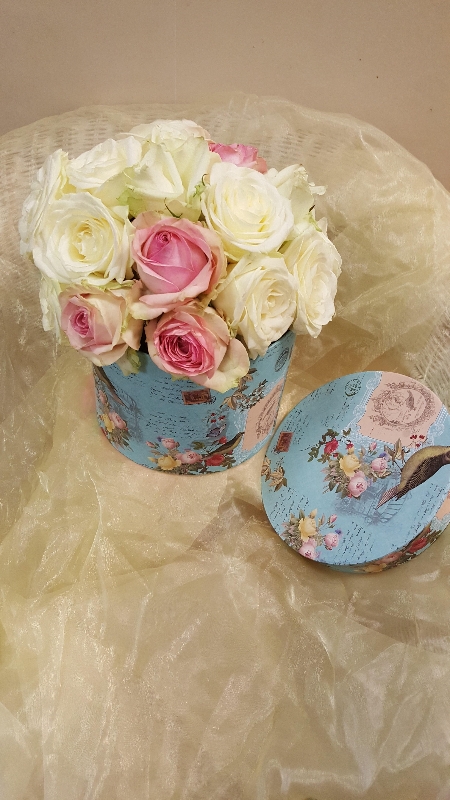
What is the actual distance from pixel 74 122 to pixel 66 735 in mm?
632

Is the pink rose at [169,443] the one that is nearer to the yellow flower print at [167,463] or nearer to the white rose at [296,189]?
the yellow flower print at [167,463]

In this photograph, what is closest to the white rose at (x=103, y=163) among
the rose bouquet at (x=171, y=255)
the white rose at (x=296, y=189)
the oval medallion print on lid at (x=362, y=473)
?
the rose bouquet at (x=171, y=255)

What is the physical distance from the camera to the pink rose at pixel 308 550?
68 cm

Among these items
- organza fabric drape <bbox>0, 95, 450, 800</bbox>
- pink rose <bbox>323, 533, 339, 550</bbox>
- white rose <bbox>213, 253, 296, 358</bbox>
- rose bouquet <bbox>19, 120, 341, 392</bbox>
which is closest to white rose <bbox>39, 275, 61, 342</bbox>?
rose bouquet <bbox>19, 120, 341, 392</bbox>

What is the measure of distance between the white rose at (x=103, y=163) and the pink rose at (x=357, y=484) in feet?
1.24

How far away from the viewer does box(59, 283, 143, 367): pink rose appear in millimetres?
501

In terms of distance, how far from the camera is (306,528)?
692 millimetres

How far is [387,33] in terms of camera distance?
2.37ft

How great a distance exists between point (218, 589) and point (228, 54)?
58 cm

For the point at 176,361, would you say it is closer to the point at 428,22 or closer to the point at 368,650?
the point at 368,650

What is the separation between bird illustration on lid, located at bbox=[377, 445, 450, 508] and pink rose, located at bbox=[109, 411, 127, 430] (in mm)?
273

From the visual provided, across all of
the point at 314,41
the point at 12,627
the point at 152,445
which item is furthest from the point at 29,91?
the point at 12,627

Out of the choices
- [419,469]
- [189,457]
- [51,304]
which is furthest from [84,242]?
[419,469]

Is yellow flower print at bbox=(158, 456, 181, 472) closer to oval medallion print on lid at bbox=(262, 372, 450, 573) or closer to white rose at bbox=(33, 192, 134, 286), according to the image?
oval medallion print on lid at bbox=(262, 372, 450, 573)
